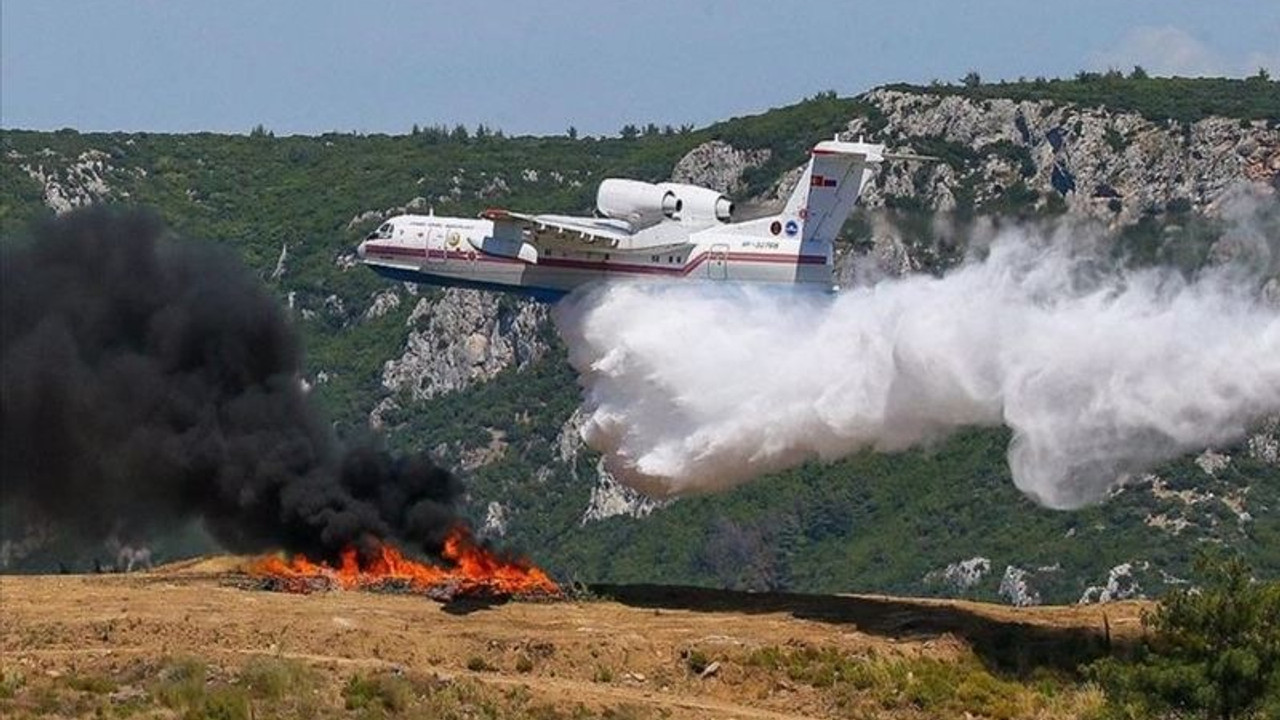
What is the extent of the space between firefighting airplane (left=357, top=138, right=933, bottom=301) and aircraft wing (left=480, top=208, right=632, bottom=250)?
2cm

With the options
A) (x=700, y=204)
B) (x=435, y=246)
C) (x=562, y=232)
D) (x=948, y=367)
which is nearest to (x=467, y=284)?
(x=435, y=246)

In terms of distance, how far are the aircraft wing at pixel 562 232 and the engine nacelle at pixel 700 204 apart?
1.68 metres

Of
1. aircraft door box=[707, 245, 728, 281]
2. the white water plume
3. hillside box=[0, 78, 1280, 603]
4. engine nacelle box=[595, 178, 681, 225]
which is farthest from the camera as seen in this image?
hillside box=[0, 78, 1280, 603]

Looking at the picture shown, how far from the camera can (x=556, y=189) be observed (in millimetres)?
185125

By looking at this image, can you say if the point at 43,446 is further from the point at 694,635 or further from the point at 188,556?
the point at 694,635

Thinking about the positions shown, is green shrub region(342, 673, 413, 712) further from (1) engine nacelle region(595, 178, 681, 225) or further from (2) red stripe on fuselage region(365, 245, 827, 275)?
(1) engine nacelle region(595, 178, 681, 225)

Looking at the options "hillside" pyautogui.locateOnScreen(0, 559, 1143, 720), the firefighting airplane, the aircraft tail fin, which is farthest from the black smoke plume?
the aircraft tail fin

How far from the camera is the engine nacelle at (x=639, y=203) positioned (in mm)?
69125

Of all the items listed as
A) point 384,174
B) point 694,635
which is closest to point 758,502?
point 384,174

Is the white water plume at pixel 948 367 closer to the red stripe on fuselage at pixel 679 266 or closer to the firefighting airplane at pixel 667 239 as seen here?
the red stripe on fuselage at pixel 679 266

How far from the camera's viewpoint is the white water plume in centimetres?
5441

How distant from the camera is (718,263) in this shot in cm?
6881

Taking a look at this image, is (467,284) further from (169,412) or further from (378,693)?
(378,693)

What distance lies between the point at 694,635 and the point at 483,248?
16105mm
